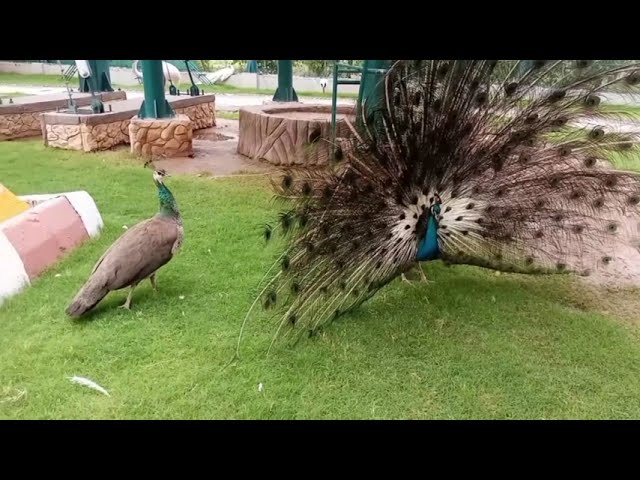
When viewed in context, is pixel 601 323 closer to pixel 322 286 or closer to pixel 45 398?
pixel 322 286

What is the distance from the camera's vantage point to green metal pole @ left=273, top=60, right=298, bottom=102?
452 inches

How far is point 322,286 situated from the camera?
3.39 metres

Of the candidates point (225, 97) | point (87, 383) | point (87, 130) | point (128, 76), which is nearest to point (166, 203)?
point (87, 383)

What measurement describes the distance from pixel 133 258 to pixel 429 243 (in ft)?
6.99

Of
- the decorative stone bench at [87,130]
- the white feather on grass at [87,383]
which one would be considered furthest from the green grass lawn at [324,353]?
the decorative stone bench at [87,130]

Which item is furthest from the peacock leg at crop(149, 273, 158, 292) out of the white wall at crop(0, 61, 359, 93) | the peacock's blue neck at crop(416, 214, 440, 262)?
the white wall at crop(0, 61, 359, 93)

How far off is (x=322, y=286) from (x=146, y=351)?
49.2 inches

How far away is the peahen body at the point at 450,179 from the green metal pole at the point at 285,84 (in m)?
8.43

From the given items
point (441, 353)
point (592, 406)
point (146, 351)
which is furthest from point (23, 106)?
point (592, 406)

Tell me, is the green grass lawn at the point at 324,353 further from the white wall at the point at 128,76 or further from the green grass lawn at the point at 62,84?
the white wall at the point at 128,76

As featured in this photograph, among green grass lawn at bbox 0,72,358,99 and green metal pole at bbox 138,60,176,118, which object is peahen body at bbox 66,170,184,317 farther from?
green grass lawn at bbox 0,72,358,99

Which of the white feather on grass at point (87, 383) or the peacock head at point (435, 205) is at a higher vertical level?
the peacock head at point (435, 205)

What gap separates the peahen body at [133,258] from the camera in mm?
3689

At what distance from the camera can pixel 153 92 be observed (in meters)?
8.69
